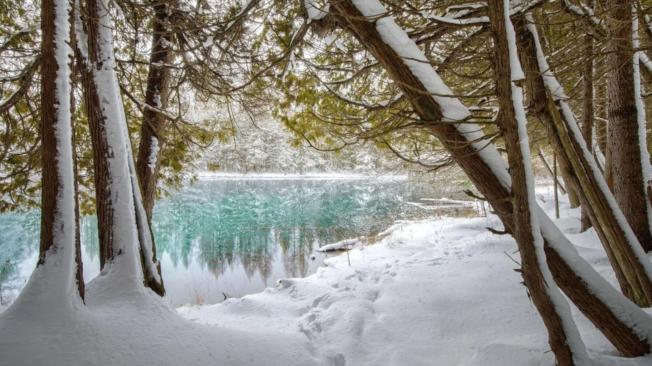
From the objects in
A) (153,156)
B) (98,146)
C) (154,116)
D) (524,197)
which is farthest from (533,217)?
(154,116)

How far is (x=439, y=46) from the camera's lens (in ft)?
14.3

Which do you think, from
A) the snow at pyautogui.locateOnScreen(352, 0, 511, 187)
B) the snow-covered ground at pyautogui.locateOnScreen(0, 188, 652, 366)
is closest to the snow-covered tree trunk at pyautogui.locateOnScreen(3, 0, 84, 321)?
the snow-covered ground at pyautogui.locateOnScreen(0, 188, 652, 366)

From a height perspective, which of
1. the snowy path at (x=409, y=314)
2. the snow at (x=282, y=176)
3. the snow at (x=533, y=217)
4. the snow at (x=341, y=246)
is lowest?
the snow at (x=341, y=246)

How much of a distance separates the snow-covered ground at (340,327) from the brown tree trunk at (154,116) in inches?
81.1

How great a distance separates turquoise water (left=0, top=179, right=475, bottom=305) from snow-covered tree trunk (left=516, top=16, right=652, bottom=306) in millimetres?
6209

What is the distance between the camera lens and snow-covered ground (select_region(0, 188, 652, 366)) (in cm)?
193

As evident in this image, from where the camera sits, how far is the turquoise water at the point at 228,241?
10547 millimetres

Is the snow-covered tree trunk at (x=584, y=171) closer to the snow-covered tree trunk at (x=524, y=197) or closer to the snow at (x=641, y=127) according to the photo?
the snow-covered tree trunk at (x=524, y=197)

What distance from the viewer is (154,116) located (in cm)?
436

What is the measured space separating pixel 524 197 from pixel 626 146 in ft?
9.38

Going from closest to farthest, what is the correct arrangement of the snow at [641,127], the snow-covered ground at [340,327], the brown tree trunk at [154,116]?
the snow-covered ground at [340,327] < the snow at [641,127] < the brown tree trunk at [154,116]

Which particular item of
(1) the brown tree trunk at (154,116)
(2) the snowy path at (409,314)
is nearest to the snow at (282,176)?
(2) the snowy path at (409,314)

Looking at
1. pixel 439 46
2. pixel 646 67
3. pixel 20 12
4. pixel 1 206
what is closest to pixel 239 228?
pixel 1 206

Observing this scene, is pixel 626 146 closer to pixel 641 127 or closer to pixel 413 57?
pixel 641 127
